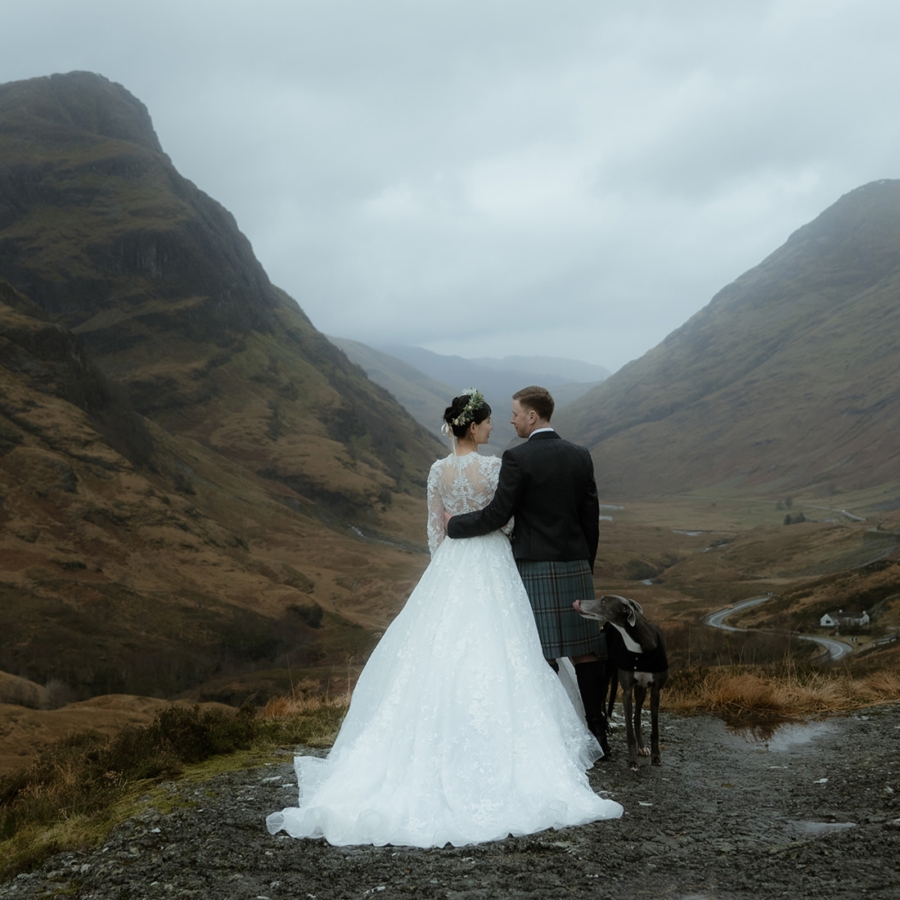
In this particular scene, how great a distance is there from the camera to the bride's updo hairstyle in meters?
5.93

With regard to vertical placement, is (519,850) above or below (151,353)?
below

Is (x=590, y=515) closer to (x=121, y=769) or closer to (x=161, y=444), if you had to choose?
(x=121, y=769)

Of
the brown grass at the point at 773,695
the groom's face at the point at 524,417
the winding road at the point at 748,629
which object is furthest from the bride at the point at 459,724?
the winding road at the point at 748,629

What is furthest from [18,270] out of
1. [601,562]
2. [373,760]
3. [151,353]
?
[373,760]

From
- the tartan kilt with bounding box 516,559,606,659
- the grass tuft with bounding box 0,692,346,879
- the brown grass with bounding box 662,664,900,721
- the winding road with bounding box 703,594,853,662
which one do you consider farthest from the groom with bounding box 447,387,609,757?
the winding road with bounding box 703,594,853,662

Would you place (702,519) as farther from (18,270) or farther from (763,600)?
(18,270)

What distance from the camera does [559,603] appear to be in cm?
579

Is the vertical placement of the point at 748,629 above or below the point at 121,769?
below

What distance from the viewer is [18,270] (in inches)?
3757

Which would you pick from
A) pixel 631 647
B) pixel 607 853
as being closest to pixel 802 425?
pixel 631 647

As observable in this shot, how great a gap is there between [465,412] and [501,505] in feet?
2.39

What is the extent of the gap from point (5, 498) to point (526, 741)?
1818 inches

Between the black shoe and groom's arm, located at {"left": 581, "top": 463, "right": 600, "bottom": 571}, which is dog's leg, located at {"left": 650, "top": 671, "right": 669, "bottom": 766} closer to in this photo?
the black shoe

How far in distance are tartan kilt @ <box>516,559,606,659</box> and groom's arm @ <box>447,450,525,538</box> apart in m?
0.44
